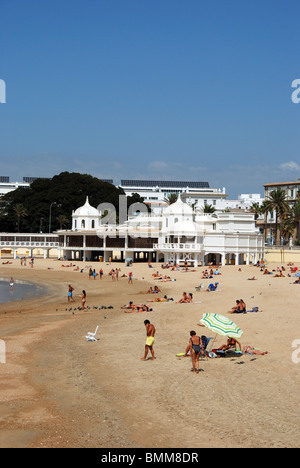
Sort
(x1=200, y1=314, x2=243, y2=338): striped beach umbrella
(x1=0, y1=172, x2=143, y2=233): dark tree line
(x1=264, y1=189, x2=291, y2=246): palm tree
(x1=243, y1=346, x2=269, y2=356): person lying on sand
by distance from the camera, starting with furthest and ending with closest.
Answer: (x1=0, y1=172, x2=143, y2=233): dark tree line
(x1=264, y1=189, x2=291, y2=246): palm tree
(x1=243, y1=346, x2=269, y2=356): person lying on sand
(x1=200, y1=314, x2=243, y2=338): striped beach umbrella

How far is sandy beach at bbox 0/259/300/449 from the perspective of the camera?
36.5ft

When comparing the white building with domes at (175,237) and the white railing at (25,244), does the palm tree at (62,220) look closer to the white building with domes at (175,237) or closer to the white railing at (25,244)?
the white railing at (25,244)

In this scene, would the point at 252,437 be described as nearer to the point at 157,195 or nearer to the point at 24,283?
the point at 24,283

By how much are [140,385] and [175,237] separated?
49.2 meters

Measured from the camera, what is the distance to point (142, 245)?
6825 centimetres

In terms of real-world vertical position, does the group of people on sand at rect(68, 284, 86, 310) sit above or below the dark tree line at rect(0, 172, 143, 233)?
below

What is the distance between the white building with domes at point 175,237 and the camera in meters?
62.2

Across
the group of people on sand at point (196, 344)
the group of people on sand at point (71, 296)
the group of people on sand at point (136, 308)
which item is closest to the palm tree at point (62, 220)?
the group of people on sand at point (71, 296)

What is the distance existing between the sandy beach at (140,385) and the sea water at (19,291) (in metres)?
9.66

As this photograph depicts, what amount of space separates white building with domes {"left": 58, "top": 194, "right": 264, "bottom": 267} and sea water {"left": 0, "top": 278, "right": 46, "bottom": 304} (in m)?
17.9

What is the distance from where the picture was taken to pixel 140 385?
14.7 meters

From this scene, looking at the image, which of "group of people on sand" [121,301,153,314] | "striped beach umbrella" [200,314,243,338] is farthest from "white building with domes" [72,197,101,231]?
"striped beach umbrella" [200,314,243,338]

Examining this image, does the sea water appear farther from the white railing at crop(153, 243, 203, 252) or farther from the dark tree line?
the dark tree line
